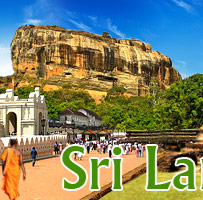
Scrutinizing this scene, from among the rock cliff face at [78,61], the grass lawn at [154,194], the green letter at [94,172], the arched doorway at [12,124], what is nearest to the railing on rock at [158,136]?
the grass lawn at [154,194]

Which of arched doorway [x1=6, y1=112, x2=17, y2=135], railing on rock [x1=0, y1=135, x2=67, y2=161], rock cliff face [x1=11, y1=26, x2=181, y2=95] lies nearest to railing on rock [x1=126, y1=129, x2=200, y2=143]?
railing on rock [x1=0, y1=135, x2=67, y2=161]

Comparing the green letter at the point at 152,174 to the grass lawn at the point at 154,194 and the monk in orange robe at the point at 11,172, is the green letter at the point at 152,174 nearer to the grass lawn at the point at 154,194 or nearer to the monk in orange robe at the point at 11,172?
the grass lawn at the point at 154,194

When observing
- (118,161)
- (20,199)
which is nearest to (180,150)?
(118,161)

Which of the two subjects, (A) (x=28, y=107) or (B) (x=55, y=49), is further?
(B) (x=55, y=49)

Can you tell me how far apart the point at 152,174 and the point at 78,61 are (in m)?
127

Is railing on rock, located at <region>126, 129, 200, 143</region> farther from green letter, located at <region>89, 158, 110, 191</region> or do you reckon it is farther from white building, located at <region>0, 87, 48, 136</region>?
white building, located at <region>0, 87, 48, 136</region>

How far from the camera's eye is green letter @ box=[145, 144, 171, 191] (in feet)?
30.9

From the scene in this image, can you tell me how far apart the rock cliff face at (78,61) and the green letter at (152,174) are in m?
119

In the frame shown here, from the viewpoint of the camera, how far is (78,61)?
5295 inches

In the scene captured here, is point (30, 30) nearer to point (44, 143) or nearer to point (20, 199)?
point (44, 143)

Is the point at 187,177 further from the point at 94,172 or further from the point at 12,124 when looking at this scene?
the point at 12,124

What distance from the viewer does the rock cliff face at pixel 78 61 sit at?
129m

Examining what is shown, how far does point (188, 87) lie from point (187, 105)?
2.55 meters

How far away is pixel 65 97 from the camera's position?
Answer: 344 ft
